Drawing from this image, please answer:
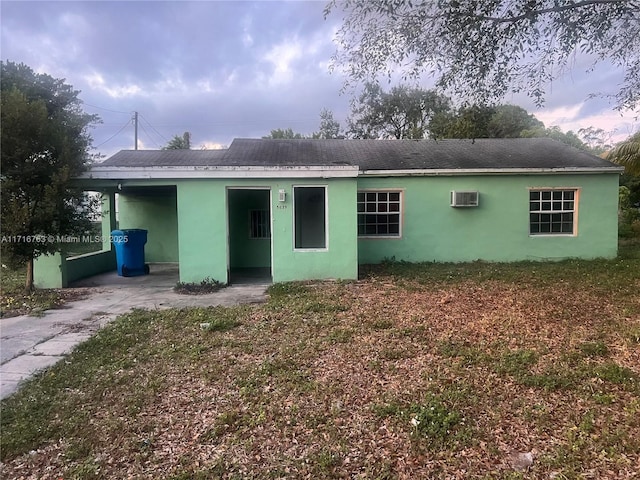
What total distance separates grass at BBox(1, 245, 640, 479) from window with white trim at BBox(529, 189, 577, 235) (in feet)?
19.4

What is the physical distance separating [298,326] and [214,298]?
2594 millimetres

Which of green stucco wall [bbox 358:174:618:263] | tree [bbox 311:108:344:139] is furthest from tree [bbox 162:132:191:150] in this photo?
green stucco wall [bbox 358:174:618:263]

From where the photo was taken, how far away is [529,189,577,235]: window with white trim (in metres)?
11.9

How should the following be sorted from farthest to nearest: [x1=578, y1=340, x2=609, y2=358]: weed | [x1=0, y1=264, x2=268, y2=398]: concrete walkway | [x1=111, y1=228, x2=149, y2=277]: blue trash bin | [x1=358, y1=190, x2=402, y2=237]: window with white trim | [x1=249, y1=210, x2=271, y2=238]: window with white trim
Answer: [x1=358, y1=190, x2=402, y2=237]: window with white trim, [x1=249, y1=210, x2=271, y2=238]: window with white trim, [x1=111, y1=228, x2=149, y2=277]: blue trash bin, [x1=0, y1=264, x2=268, y2=398]: concrete walkway, [x1=578, y1=340, x2=609, y2=358]: weed

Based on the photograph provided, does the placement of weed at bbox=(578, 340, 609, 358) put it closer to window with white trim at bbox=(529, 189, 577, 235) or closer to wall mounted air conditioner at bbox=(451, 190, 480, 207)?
wall mounted air conditioner at bbox=(451, 190, 480, 207)

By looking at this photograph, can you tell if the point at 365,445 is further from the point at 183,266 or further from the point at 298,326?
the point at 183,266

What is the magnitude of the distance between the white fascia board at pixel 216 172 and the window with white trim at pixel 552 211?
20.8 feet

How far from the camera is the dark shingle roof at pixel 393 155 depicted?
38.9 feet

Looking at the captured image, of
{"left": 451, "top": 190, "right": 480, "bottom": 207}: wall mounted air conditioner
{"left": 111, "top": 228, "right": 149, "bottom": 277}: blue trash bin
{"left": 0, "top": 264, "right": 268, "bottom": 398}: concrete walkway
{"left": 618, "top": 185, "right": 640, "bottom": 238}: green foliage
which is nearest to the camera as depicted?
{"left": 0, "top": 264, "right": 268, "bottom": 398}: concrete walkway

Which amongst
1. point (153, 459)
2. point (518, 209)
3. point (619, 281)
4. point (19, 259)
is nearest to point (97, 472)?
point (153, 459)

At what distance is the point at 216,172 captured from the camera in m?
8.50

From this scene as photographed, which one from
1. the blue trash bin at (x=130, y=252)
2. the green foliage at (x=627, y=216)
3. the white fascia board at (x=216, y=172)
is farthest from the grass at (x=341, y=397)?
the green foliage at (x=627, y=216)

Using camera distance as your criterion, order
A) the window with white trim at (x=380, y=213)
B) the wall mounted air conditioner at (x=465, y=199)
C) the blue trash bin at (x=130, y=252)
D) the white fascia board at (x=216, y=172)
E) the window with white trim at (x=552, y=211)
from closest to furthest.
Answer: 1. the white fascia board at (x=216, y=172)
2. the blue trash bin at (x=130, y=252)
3. the wall mounted air conditioner at (x=465, y=199)
4. the window with white trim at (x=380, y=213)
5. the window with white trim at (x=552, y=211)

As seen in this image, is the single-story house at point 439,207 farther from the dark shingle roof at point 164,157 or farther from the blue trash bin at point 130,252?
the blue trash bin at point 130,252
